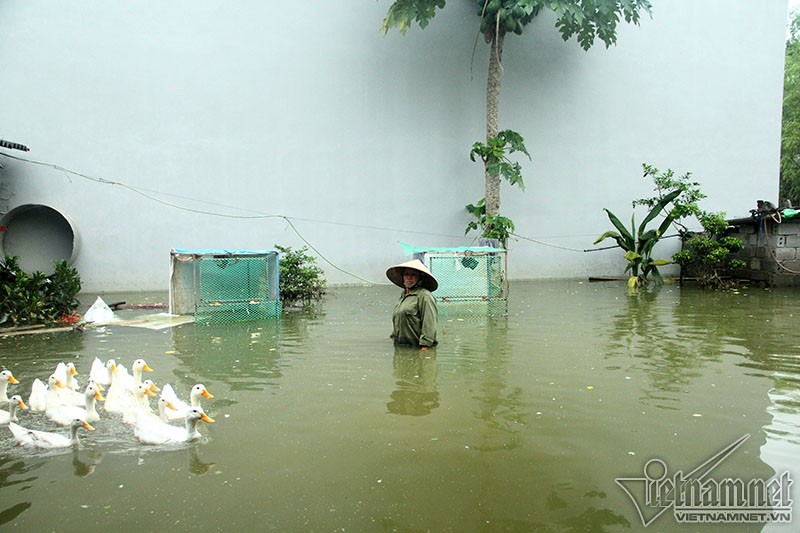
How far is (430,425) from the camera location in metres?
4.27

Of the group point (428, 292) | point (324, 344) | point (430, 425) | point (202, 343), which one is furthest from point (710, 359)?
point (202, 343)

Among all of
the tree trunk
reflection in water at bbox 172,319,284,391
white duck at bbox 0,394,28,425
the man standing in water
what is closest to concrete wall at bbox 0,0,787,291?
the tree trunk

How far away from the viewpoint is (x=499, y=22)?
45.4 ft

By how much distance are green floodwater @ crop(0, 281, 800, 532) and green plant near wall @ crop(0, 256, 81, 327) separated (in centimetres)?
48

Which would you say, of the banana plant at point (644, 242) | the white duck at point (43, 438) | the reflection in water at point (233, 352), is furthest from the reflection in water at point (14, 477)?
the banana plant at point (644, 242)

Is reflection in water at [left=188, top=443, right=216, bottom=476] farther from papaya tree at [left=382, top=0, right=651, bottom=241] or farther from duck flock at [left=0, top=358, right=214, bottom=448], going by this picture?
papaya tree at [left=382, top=0, right=651, bottom=241]

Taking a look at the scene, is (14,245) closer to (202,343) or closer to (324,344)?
(202,343)

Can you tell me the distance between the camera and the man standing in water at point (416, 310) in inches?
262

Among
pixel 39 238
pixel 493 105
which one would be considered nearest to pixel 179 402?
pixel 39 238

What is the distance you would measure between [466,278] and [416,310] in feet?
9.23

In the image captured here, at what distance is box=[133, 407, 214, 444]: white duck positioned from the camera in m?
3.93

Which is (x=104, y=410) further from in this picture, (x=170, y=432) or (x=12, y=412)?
(x=170, y=432)

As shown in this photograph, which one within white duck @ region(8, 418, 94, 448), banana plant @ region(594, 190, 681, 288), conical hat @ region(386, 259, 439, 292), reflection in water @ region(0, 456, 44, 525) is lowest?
reflection in water @ region(0, 456, 44, 525)

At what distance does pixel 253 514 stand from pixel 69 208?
39.6 feet
